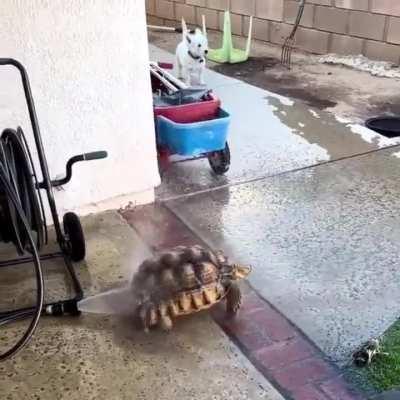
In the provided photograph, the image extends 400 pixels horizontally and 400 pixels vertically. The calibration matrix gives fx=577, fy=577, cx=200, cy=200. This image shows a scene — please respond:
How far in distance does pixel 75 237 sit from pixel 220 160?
113cm

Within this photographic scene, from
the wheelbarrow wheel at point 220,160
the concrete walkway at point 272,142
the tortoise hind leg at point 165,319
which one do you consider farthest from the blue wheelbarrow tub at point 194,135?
the tortoise hind leg at point 165,319

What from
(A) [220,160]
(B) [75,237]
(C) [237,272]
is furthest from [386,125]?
(B) [75,237]

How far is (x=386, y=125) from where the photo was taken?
3.99 meters

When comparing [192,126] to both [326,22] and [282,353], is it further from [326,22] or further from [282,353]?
[326,22]

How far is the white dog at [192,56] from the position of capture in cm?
435

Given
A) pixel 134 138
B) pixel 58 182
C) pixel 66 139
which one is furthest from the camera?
pixel 134 138

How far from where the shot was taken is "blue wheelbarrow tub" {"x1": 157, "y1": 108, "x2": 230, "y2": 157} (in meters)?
2.89

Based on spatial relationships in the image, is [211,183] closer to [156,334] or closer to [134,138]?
[134,138]

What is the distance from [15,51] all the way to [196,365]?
4.72 ft

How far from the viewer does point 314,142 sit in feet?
11.9

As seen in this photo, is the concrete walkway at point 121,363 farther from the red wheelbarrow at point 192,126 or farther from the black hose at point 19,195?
the red wheelbarrow at point 192,126

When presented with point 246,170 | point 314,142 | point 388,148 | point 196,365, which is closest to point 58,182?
point 196,365

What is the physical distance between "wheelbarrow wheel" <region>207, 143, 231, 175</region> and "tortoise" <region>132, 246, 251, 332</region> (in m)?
1.19

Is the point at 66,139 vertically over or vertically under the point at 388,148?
over
